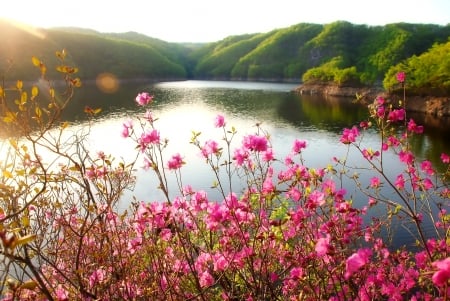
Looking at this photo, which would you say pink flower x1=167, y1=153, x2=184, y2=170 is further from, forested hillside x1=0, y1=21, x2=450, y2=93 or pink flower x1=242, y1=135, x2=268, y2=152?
forested hillside x1=0, y1=21, x2=450, y2=93

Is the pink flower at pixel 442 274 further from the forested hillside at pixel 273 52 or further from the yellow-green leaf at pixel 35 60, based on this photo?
the forested hillside at pixel 273 52

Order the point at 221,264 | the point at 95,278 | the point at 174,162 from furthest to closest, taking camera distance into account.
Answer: the point at 174,162 < the point at 95,278 < the point at 221,264

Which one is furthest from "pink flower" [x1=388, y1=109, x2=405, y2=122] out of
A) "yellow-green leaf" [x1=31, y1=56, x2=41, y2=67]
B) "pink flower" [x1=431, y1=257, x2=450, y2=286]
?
"yellow-green leaf" [x1=31, y1=56, x2=41, y2=67]

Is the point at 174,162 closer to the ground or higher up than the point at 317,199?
higher up

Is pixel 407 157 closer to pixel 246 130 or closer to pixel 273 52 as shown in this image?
pixel 246 130

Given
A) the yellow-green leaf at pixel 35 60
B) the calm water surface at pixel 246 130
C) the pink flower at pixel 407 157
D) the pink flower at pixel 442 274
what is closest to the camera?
the pink flower at pixel 442 274

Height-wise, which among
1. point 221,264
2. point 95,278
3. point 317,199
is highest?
point 317,199

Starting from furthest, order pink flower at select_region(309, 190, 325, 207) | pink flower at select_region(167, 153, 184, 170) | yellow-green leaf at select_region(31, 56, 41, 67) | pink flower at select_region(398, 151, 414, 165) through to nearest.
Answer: pink flower at select_region(398, 151, 414, 165), pink flower at select_region(167, 153, 184, 170), pink flower at select_region(309, 190, 325, 207), yellow-green leaf at select_region(31, 56, 41, 67)

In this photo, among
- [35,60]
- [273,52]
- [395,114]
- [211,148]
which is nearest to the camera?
[35,60]

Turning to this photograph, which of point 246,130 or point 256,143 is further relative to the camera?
point 246,130

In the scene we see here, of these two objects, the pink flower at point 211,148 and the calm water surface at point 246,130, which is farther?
the calm water surface at point 246,130

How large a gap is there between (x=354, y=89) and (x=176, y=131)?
51.2 meters

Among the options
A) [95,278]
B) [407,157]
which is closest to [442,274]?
[95,278]

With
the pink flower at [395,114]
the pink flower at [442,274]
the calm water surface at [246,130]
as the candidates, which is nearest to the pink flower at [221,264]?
the pink flower at [442,274]
